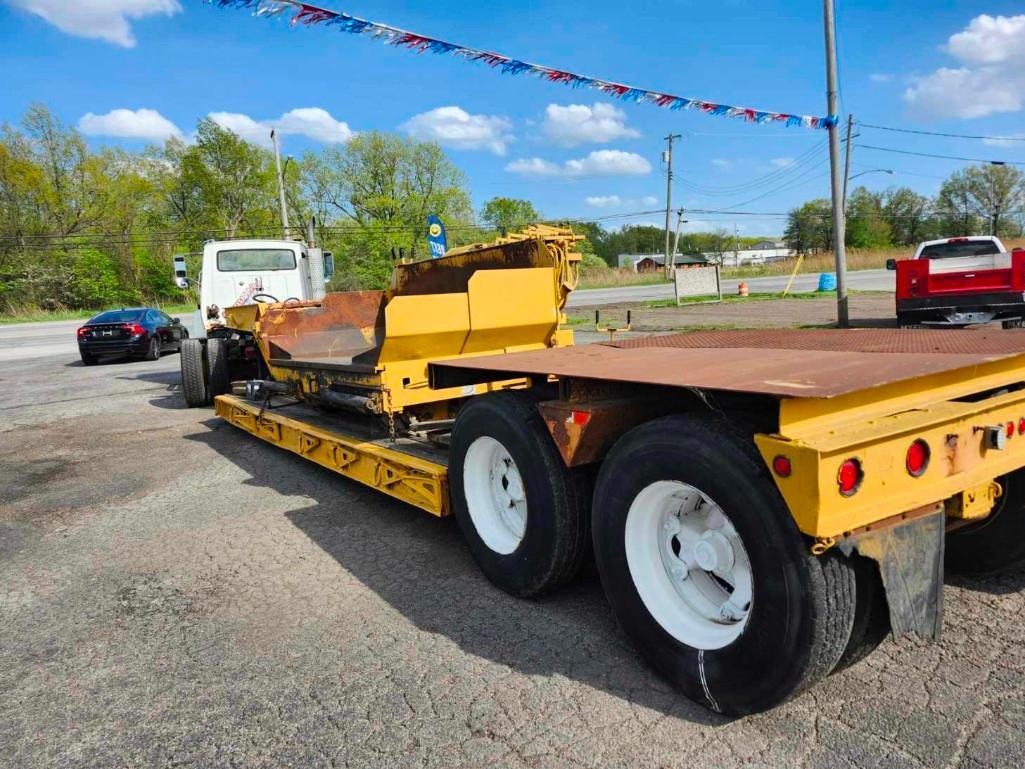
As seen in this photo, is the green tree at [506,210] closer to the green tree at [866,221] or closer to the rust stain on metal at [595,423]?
the green tree at [866,221]

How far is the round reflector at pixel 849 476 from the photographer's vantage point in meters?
1.97

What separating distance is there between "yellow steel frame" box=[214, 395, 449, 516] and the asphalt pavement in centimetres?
33

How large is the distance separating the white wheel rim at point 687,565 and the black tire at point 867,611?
1.12 ft

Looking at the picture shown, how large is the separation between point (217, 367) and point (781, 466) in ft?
29.3

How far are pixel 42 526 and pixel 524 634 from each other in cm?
398

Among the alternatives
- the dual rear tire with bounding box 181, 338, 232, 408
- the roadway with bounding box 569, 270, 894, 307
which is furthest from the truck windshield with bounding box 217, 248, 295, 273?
the roadway with bounding box 569, 270, 894, 307

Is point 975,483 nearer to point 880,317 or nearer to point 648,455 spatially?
point 648,455

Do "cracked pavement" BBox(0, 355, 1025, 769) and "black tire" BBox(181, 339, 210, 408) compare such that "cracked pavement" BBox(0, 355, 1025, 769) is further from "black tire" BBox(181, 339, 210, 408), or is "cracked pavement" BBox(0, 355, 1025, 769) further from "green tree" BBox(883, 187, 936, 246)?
"green tree" BBox(883, 187, 936, 246)

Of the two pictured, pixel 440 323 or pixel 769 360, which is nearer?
pixel 769 360

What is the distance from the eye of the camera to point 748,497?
2.16 meters

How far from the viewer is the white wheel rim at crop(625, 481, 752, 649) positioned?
246 centimetres

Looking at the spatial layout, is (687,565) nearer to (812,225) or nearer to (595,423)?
(595,423)

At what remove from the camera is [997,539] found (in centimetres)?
316

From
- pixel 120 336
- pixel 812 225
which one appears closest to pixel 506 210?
pixel 812 225
